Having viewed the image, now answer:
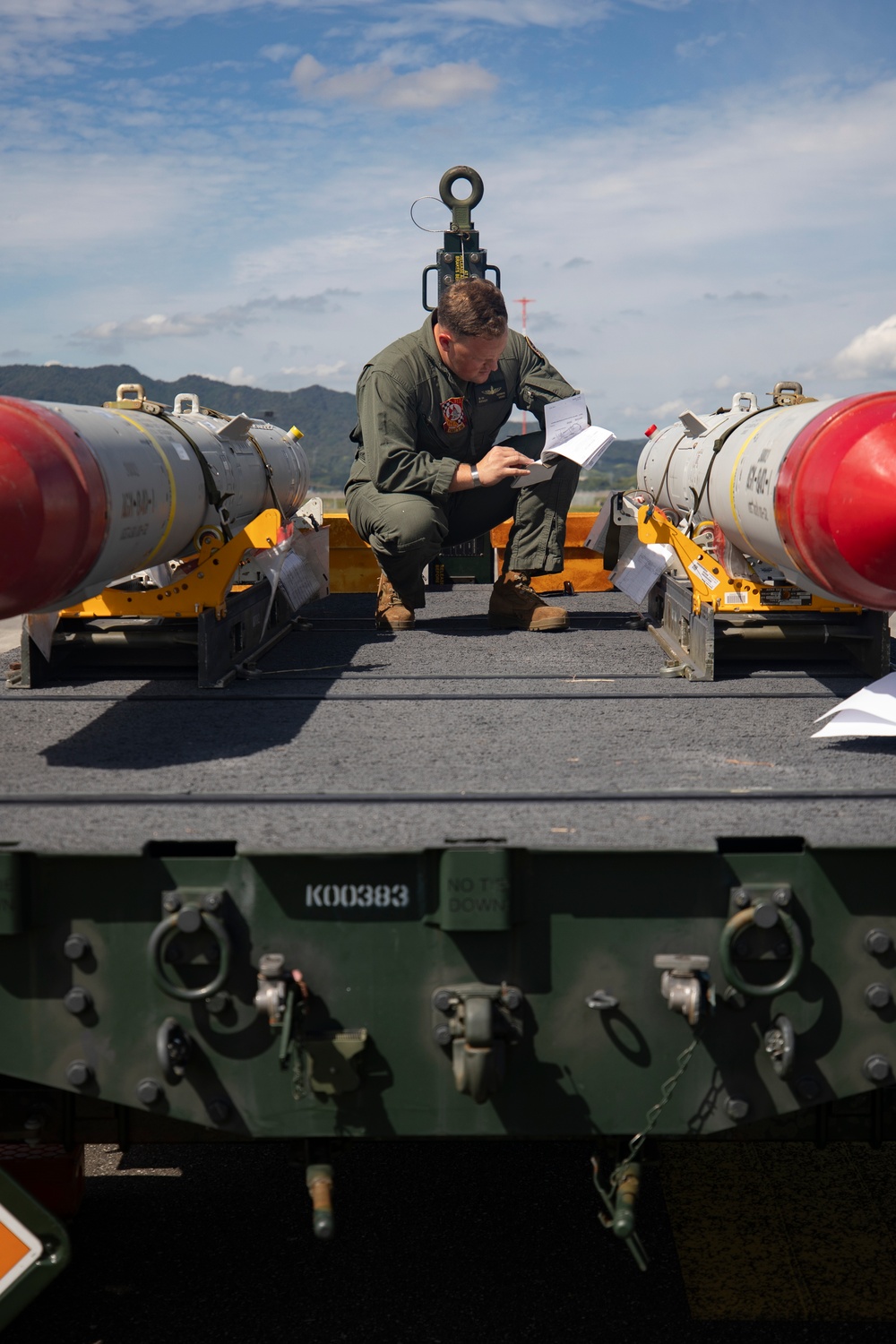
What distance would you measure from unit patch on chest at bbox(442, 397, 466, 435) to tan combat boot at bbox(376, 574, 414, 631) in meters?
0.81

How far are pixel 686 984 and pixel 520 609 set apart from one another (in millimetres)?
3625

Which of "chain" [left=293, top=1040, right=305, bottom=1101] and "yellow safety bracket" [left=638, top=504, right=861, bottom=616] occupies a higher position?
"yellow safety bracket" [left=638, top=504, right=861, bottom=616]

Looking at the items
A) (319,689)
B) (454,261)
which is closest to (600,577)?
(454,261)

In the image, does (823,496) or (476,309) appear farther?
(476,309)

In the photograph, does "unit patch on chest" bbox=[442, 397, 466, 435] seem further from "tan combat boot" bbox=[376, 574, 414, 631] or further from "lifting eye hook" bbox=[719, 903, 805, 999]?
"lifting eye hook" bbox=[719, 903, 805, 999]

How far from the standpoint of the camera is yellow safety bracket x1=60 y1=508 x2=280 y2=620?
4613 mm

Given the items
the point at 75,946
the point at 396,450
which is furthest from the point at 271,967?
the point at 396,450

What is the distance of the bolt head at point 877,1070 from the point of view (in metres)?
2.32

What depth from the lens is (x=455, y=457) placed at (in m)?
5.97

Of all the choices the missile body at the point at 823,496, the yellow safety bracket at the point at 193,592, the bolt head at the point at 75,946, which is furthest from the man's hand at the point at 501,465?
the bolt head at the point at 75,946

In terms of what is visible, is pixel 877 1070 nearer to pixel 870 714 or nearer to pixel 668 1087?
pixel 668 1087

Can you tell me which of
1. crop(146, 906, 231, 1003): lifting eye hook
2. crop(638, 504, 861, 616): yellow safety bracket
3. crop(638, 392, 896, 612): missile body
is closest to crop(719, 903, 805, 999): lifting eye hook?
crop(146, 906, 231, 1003): lifting eye hook

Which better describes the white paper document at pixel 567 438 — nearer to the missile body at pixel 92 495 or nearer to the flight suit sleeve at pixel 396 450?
the flight suit sleeve at pixel 396 450

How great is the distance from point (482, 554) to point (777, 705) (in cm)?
437
